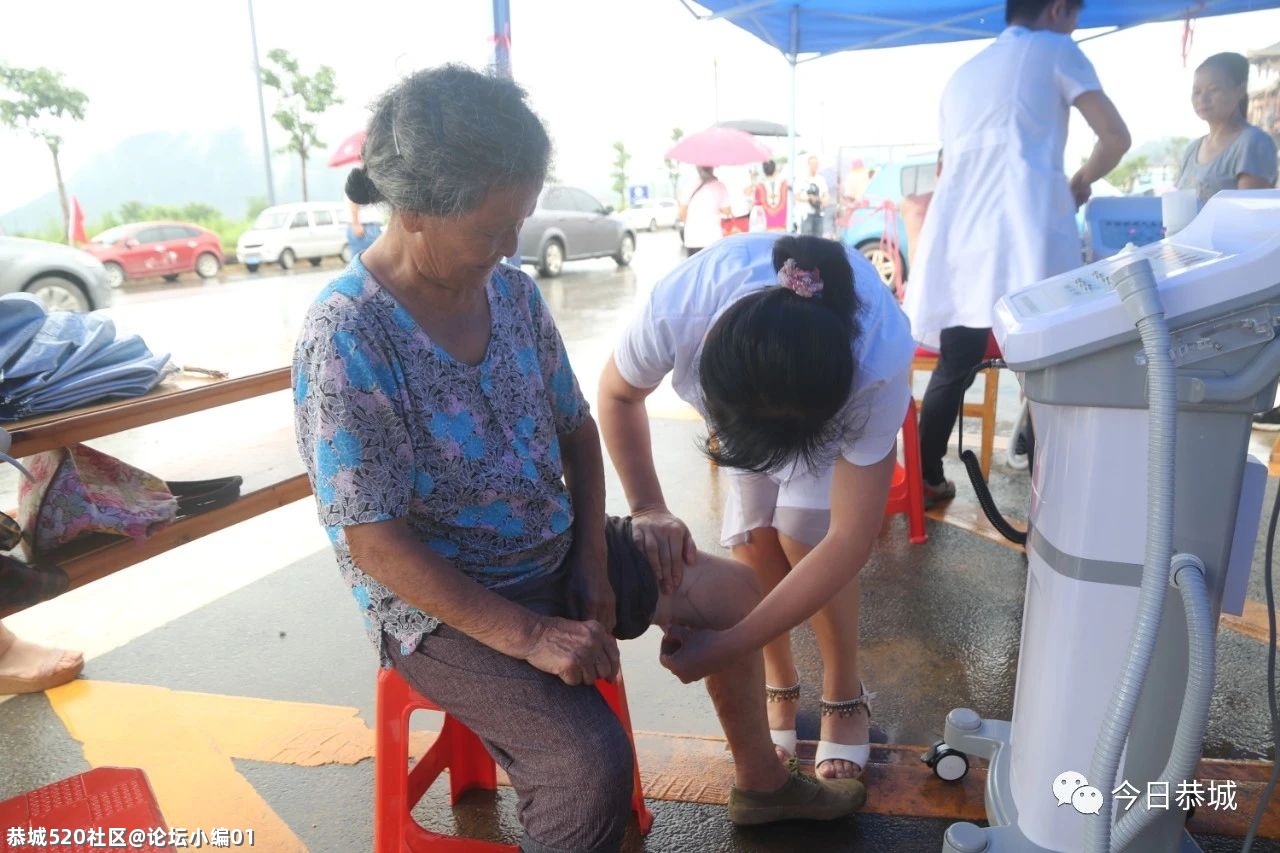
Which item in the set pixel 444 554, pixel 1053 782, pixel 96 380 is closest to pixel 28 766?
pixel 96 380

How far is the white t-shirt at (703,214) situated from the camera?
823 centimetres

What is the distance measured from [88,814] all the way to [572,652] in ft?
2.38

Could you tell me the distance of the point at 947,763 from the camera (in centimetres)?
178

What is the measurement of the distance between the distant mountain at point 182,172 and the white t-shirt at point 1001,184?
17572 millimetres

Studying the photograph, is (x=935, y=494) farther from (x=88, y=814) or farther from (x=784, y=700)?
(x=88, y=814)

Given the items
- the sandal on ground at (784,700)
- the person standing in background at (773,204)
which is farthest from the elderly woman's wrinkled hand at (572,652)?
the person standing in background at (773,204)

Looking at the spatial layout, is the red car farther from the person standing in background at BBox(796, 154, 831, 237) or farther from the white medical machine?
the white medical machine

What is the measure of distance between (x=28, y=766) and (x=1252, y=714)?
9.08 feet

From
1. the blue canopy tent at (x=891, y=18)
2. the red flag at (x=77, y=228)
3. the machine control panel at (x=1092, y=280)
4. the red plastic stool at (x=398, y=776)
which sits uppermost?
the blue canopy tent at (x=891, y=18)

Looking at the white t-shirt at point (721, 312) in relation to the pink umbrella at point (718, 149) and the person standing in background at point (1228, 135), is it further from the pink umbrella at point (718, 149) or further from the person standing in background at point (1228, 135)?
the pink umbrella at point (718, 149)

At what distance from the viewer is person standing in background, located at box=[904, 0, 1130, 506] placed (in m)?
2.76

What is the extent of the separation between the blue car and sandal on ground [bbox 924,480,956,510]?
5555 millimetres

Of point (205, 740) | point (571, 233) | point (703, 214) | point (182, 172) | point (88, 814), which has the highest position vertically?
point (182, 172)

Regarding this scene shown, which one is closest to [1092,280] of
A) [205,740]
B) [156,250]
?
[205,740]
